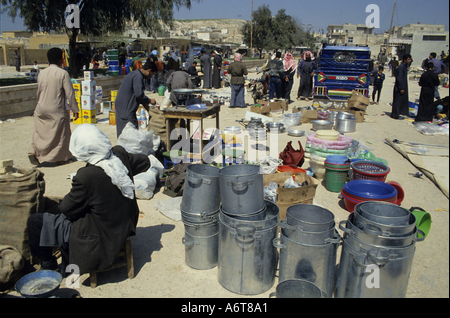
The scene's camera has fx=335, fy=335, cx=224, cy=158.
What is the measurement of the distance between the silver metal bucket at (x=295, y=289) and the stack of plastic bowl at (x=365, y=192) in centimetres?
197

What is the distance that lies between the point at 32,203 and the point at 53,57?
363 cm

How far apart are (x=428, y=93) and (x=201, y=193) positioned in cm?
936

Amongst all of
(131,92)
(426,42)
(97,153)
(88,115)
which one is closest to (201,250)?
(97,153)

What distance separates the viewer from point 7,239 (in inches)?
122

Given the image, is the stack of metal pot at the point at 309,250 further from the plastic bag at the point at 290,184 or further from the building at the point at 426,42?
the building at the point at 426,42

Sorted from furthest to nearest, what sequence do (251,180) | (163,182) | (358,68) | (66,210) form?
(358,68) < (163,182) < (251,180) < (66,210)

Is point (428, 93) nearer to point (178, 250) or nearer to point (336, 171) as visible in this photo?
point (336, 171)

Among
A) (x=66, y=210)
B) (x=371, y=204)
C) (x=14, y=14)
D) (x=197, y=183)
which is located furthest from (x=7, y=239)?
(x=14, y=14)

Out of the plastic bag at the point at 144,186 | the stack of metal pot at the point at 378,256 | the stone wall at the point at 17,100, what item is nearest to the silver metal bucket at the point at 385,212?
the stack of metal pot at the point at 378,256

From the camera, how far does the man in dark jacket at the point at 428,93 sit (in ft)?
31.8

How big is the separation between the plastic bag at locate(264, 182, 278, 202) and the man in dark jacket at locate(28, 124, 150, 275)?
74.3 inches

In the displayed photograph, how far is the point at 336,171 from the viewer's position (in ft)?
17.1

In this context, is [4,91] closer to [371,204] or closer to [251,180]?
[251,180]

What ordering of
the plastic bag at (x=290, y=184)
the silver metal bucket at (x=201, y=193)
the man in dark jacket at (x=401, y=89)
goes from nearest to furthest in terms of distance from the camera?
1. the silver metal bucket at (x=201, y=193)
2. the plastic bag at (x=290, y=184)
3. the man in dark jacket at (x=401, y=89)
